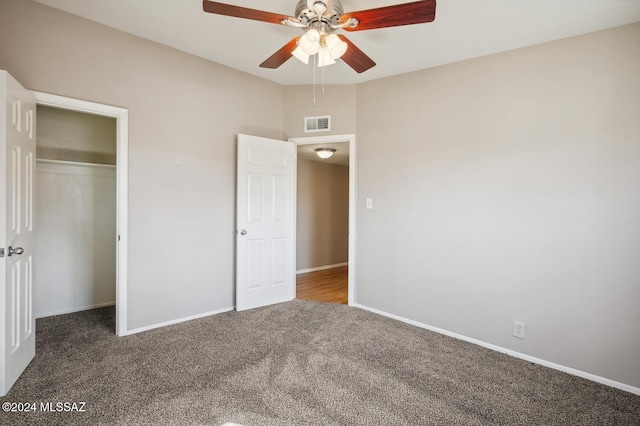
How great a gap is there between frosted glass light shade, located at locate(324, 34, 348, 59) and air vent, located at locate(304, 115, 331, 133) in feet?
5.48

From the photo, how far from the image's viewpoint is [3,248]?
6.14ft

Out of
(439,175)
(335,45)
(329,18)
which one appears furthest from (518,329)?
(329,18)

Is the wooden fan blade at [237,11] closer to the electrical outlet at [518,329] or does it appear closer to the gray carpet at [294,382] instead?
the gray carpet at [294,382]

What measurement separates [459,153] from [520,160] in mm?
510

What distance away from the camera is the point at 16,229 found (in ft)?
6.73

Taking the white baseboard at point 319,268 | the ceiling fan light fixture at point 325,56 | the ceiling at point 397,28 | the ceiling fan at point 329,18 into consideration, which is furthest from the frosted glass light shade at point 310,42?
the white baseboard at point 319,268

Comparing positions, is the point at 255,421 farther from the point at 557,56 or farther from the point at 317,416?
the point at 557,56

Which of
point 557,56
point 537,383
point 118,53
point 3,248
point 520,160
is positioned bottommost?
point 537,383

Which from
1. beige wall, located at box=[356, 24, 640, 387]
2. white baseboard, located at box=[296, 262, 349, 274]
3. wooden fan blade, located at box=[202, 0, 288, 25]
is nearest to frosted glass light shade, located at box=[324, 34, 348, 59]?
wooden fan blade, located at box=[202, 0, 288, 25]

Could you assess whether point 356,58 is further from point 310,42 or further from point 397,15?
point 397,15

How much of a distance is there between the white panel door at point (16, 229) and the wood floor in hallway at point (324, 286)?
8.76ft

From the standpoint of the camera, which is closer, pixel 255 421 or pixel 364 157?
pixel 255 421

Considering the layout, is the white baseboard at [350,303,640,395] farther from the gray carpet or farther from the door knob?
the door knob

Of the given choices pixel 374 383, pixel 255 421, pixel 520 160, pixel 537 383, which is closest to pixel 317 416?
pixel 255 421
